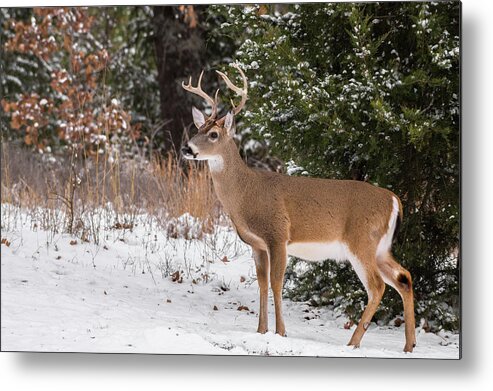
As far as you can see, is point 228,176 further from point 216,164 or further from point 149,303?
point 149,303

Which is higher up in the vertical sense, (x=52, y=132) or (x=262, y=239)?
(x=52, y=132)

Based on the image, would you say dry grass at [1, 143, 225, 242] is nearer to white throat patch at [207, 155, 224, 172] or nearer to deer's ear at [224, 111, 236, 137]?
white throat patch at [207, 155, 224, 172]

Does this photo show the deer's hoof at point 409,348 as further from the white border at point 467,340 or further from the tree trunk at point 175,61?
the tree trunk at point 175,61

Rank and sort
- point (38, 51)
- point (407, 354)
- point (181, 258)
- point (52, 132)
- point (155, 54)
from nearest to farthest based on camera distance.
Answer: point (407, 354)
point (181, 258)
point (52, 132)
point (38, 51)
point (155, 54)

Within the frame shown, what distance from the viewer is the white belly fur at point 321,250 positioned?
5.10m

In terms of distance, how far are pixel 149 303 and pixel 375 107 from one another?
167 cm

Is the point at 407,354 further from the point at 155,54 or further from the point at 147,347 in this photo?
the point at 155,54

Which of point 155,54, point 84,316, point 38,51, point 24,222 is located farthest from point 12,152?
point 155,54

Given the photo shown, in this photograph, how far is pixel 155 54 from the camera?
7555 mm

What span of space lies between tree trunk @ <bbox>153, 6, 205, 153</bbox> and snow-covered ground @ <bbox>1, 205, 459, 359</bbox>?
1514 millimetres

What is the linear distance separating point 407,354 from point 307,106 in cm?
146

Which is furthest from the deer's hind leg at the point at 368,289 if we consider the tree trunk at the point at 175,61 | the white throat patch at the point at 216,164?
the tree trunk at the point at 175,61

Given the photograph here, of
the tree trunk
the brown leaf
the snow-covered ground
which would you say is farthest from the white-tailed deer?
the tree trunk

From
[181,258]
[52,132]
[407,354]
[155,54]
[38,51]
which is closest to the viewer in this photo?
[407,354]
